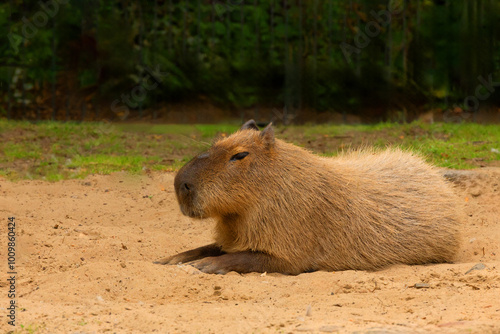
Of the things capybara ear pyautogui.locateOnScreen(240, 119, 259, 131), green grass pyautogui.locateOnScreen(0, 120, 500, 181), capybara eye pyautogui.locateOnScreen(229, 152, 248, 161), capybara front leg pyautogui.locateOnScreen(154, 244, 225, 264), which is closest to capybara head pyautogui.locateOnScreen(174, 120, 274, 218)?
Answer: capybara eye pyautogui.locateOnScreen(229, 152, 248, 161)

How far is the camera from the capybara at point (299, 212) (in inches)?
187

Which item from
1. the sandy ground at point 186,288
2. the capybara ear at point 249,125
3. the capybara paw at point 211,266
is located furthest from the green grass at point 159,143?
the capybara paw at point 211,266

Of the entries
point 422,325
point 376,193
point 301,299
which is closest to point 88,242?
point 301,299

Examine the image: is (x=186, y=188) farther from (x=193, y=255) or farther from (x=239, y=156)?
(x=193, y=255)

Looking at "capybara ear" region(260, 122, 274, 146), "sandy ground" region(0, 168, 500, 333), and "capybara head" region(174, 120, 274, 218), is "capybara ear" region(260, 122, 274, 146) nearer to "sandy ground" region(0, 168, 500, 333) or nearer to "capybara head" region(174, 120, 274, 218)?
"capybara head" region(174, 120, 274, 218)

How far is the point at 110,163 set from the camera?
7.95 m

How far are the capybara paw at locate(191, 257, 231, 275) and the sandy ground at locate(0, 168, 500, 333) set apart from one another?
0.10m

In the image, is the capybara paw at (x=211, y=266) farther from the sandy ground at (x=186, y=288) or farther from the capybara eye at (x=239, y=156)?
the capybara eye at (x=239, y=156)

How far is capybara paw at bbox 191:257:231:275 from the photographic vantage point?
4.63m

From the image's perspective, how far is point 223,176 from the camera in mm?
4754

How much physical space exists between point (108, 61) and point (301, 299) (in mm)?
7305

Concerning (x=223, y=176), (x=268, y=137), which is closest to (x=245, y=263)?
(x=223, y=176)

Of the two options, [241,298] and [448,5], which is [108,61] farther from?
[241,298]

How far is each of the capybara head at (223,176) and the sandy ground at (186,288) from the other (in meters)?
0.47
